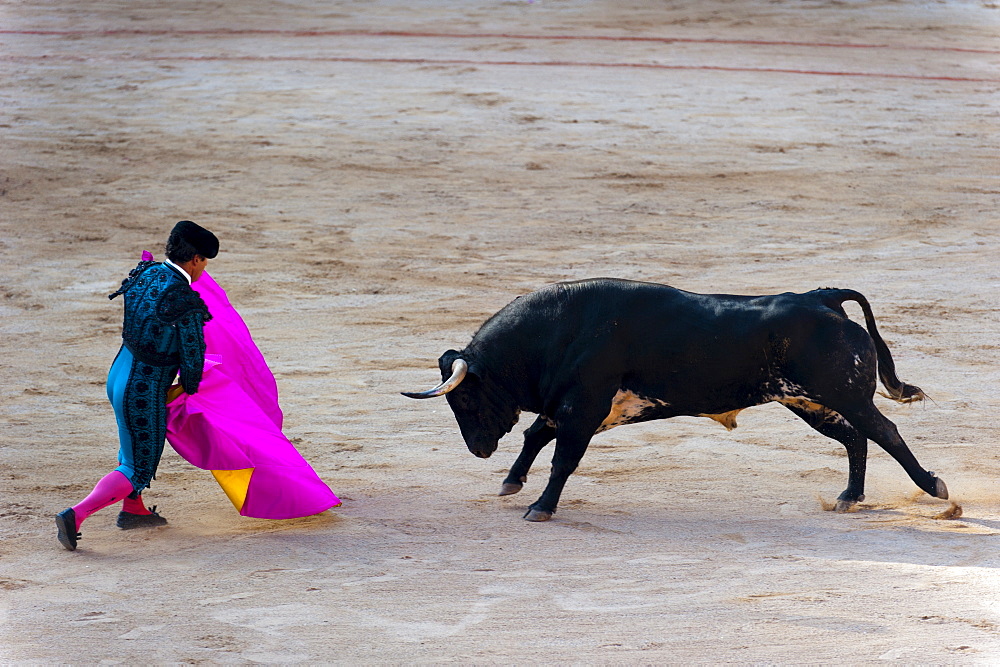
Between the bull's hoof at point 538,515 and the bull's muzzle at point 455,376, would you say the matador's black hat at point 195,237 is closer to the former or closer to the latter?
the bull's muzzle at point 455,376

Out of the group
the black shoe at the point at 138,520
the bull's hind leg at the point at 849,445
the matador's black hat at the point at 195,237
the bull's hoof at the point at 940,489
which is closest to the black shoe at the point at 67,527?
the black shoe at the point at 138,520

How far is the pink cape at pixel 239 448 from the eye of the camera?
512cm

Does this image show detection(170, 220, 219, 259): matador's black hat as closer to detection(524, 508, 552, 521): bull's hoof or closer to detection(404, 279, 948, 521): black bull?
detection(404, 279, 948, 521): black bull

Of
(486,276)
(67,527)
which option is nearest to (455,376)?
(67,527)

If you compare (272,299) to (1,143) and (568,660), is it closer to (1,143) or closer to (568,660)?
(1,143)

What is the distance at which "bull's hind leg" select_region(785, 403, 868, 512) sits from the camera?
547 centimetres

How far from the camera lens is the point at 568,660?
3.72 m

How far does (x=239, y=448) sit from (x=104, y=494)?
55 cm

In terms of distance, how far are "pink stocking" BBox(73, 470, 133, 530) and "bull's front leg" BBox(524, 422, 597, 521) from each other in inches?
64.4

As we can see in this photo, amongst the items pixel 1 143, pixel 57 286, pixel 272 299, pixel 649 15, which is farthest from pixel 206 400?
pixel 649 15

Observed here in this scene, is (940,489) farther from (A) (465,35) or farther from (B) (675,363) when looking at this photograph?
(A) (465,35)

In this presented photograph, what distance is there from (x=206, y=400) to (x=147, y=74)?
34.7 feet

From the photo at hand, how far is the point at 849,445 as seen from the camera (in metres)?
5.50

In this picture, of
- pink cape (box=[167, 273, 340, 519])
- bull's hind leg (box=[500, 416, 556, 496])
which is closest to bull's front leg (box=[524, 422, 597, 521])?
bull's hind leg (box=[500, 416, 556, 496])
